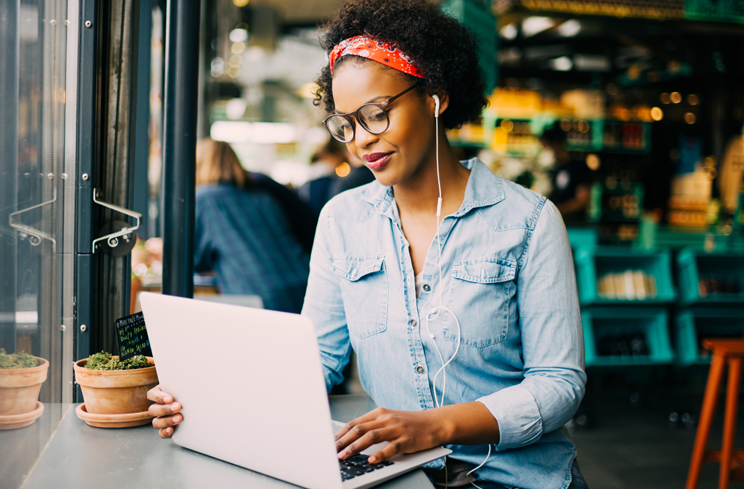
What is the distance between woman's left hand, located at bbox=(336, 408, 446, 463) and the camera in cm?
94

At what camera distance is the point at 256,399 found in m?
0.92

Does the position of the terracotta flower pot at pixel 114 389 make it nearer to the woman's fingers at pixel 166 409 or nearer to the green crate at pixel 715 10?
the woman's fingers at pixel 166 409

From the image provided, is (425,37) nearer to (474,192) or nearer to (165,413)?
(474,192)

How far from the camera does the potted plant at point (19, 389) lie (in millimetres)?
956

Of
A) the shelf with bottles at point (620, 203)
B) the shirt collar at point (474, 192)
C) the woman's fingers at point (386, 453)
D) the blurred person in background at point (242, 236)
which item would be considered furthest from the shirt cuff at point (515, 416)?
the shelf with bottles at point (620, 203)

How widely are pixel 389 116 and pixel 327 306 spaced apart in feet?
1.69

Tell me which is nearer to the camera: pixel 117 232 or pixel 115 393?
pixel 115 393

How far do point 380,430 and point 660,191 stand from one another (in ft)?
24.4

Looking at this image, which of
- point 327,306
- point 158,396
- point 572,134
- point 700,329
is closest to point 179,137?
point 327,306

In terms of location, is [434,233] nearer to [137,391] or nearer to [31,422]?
[137,391]

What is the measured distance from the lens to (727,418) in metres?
2.45

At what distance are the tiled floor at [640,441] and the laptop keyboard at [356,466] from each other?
90.9 inches

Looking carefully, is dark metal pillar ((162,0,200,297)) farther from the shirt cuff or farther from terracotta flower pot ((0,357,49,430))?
the shirt cuff

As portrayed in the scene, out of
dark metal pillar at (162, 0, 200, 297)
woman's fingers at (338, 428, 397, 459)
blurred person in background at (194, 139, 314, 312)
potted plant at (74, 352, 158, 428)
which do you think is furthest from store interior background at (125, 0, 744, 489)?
woman's fingers at (338, 428, 397, 459)
